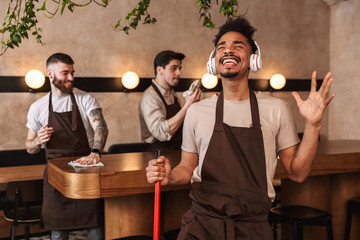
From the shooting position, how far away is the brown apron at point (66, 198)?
2871 millimetres

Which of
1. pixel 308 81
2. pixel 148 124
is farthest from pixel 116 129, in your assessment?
pixel 308 81

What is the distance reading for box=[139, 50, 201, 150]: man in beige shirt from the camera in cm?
330

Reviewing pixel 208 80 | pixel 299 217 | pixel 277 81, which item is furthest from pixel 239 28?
pixel 277 81

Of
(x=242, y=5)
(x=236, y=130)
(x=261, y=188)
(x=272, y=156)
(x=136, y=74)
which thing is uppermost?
(x=242, y=5)

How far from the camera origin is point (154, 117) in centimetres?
337

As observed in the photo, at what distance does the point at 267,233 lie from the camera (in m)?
1.80

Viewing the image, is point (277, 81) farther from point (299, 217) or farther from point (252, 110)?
point (252, 110)

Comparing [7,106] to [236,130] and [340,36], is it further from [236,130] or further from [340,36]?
[340,36]

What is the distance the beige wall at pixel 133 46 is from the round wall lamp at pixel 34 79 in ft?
0.37

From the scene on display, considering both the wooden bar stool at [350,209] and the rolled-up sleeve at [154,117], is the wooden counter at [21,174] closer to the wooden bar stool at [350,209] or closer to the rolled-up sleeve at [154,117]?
the rolled-up sleeve at [154,117]

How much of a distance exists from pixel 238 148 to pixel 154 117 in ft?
5.18

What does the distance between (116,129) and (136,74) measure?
29.7 inches

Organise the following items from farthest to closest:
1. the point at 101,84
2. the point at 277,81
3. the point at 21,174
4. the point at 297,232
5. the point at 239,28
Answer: the point at 277,81
the point at 101,84
the point at 21,174
the point at 297,232
the point at 239,28

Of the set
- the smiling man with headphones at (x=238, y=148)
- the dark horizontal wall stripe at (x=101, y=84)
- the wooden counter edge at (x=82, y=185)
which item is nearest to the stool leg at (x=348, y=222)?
the smiling man with headphones at (x=238, y=148)
